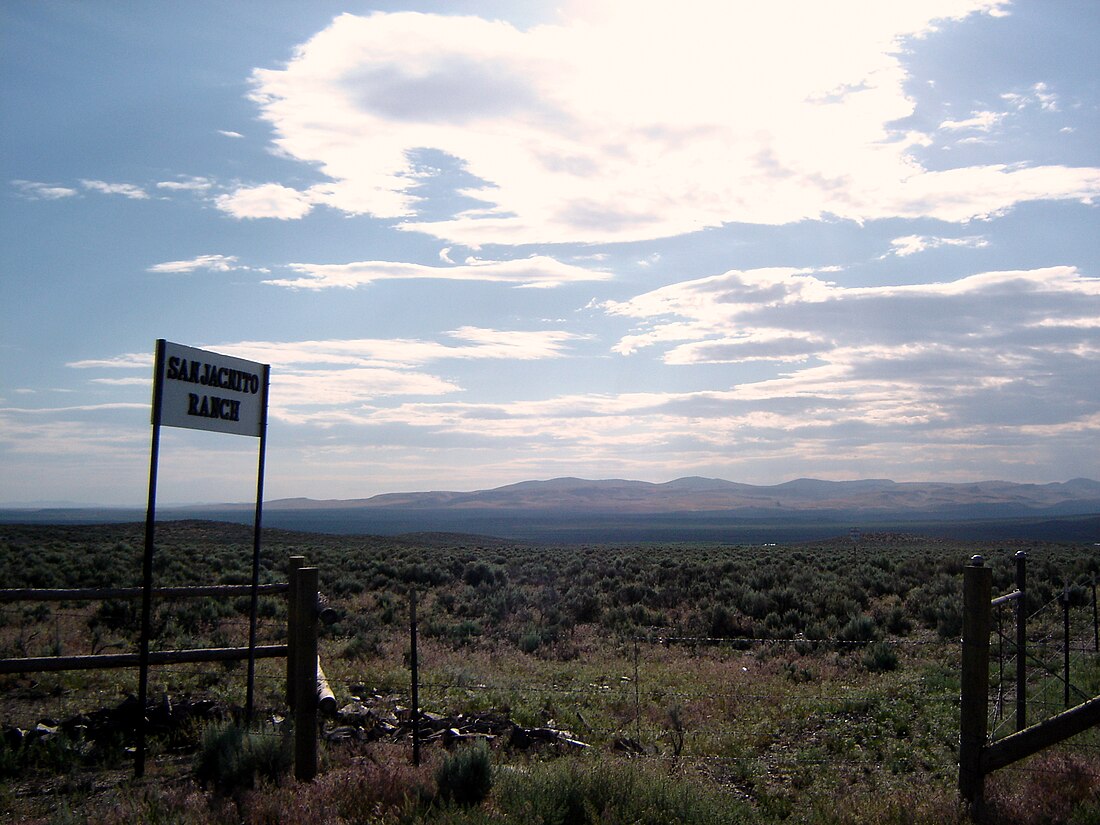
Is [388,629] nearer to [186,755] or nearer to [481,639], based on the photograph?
[481,639]

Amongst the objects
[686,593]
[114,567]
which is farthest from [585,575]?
[114,567]

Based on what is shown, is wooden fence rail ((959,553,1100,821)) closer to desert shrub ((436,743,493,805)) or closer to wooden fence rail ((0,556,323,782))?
desert shrub ((436,743,493,805))

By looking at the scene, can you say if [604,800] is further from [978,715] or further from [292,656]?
[292,656]

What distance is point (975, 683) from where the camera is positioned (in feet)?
21.4

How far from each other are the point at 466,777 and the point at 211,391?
420cm

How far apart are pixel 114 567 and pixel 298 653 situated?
22.5m

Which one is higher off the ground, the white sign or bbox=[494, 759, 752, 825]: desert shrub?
the white sign

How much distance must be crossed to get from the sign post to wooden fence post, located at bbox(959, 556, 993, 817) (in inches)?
224

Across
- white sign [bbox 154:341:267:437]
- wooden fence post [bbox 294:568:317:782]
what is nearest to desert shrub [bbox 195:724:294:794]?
wooden fence post [bbox 294:568:317:782]

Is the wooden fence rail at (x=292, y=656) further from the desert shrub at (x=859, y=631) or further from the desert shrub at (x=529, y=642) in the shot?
the desert shrub at (x=859, y=631)

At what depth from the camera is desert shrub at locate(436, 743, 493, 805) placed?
6465 millimetres

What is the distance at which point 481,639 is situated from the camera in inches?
712

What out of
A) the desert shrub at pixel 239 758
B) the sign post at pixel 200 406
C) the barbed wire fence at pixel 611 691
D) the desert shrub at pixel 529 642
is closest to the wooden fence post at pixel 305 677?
the desert shrub at pixel 239 758

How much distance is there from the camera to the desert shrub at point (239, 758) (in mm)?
6945
